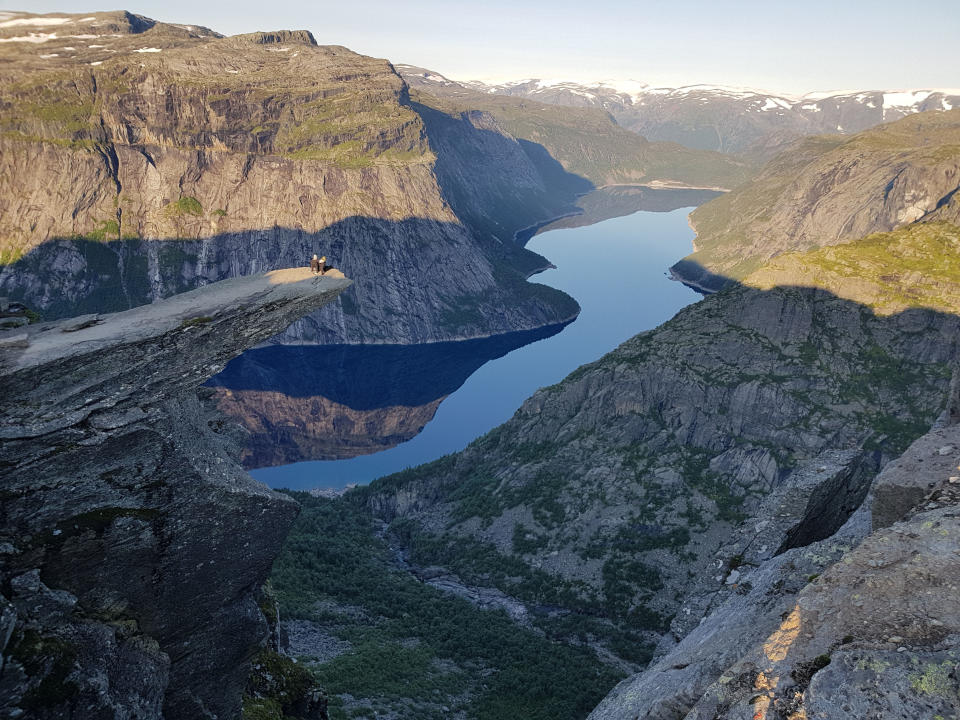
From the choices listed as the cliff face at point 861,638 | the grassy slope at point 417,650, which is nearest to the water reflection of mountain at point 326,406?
the grassy slope at point 417,650

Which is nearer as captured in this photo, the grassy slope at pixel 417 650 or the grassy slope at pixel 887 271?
the grassy slope at pixel 417 650

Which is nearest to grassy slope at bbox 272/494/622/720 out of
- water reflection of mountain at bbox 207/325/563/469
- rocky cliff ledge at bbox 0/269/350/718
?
rocky cliff ledge at bbox 0/269/350/718

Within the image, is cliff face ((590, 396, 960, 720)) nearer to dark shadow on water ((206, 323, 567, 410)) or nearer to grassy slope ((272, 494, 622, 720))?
grassy slope ((272, 494, 622, 720))

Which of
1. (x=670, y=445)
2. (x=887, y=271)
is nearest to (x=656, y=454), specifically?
(x=670, y=445)

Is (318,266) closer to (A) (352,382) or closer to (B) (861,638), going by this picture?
(B) (861,638)

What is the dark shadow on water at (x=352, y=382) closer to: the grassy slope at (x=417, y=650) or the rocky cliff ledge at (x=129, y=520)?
the grassy slope at (x=417, y=650)

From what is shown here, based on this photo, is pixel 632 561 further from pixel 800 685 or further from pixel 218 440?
pixel 800 685
